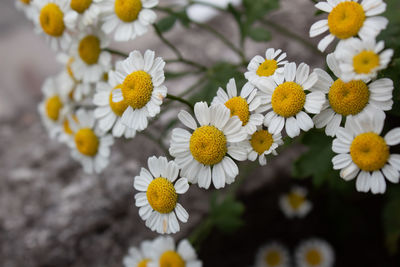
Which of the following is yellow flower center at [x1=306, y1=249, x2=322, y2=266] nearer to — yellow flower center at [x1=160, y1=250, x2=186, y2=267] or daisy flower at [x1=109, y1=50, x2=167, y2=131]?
yellow flower center at [x1=160, y1=250, x2=186, y2=267]

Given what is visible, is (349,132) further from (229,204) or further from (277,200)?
(277,200)

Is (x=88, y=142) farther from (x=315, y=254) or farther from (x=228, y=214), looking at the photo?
(x=315, y=254)

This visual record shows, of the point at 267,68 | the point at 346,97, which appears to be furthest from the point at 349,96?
the point at 267,68

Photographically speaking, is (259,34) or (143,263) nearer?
(143,263)

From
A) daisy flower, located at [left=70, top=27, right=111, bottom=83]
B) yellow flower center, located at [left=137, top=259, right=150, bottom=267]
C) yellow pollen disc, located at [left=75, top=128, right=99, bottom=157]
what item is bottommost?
yellow flower center, located at [left=137, top=259, right=150, bottom=267]

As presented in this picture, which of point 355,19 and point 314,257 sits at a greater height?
point 355,19

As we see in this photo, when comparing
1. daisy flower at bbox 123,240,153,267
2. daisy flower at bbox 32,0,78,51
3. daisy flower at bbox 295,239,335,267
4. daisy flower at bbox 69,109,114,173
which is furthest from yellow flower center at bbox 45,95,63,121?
daisy flower at bbox 295,239,335,267
